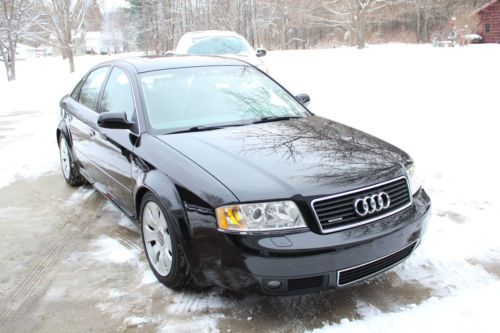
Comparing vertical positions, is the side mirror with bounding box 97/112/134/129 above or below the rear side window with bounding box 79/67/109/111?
below

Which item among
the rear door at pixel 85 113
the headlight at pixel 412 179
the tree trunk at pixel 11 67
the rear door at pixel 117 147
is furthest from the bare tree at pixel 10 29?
the headlight at pixel 412 179

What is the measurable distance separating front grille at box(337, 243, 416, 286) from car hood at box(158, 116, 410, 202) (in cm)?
46

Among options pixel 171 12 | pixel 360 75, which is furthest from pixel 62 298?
pixel 171 12

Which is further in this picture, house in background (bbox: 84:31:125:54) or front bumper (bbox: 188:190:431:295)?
house in background (bbox: 84:31:125:54)

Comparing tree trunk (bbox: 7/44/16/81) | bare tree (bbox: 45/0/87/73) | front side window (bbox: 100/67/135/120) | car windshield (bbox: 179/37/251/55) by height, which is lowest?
front side window (bbox: 100/67/135/120)

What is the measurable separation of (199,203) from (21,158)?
5.32 metres

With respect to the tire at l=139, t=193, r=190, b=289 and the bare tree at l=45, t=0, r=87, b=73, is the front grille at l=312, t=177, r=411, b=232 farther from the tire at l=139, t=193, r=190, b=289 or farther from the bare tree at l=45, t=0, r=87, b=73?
the bare tree at l=45, t=0, r=87, b=73

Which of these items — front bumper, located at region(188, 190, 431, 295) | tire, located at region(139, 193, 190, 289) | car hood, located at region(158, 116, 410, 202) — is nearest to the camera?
front bumper, located at region(188, 190, 431, 295)

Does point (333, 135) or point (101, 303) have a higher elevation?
point (333, 135)

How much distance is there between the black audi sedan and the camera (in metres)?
2.51

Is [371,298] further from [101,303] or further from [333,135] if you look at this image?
[101,303]

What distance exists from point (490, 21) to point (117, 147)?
36.8m

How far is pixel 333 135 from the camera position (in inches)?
136

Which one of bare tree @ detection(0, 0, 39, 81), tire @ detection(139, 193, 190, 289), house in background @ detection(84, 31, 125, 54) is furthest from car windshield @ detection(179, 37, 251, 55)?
house in background @ detection(84, 31, 125, 54)
